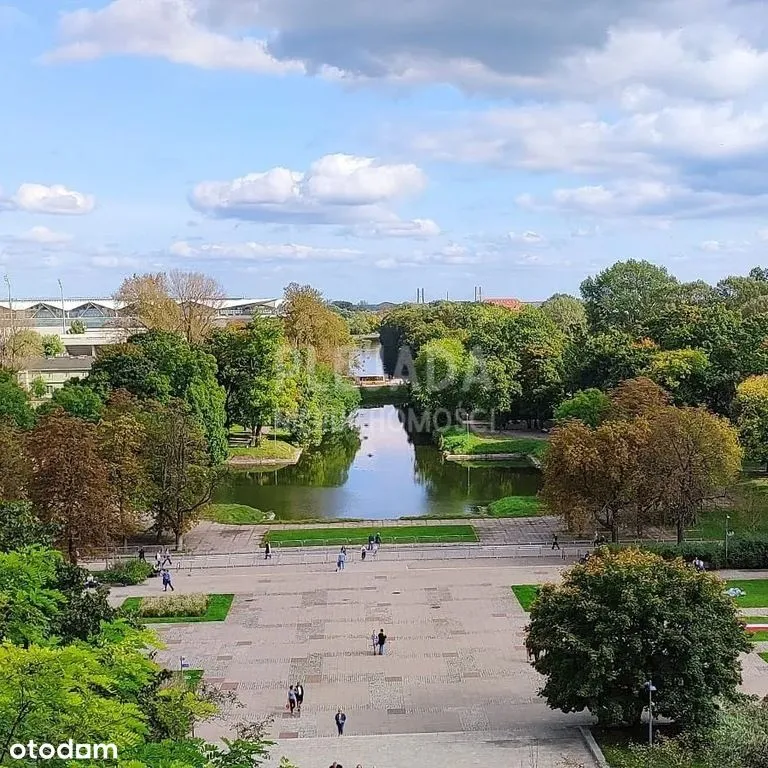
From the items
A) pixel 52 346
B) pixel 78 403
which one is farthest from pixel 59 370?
pixel 78 403

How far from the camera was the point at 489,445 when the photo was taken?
57.7 metres

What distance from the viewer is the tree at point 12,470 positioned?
29516 millimetres

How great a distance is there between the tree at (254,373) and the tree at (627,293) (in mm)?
35663

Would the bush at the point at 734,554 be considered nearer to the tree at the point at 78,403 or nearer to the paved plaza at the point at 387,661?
the paved plaza at the point at 387,661

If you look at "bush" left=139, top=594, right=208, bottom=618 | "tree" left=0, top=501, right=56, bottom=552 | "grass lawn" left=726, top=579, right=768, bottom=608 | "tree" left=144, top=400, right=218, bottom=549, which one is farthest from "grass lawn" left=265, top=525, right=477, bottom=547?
"tree" left=0, top=501, right=56, bottom=552

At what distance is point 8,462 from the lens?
30.3m

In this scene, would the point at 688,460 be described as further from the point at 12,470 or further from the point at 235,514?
the point at 12,470

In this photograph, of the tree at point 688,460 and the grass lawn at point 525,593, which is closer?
the grass lawn at point 525,593

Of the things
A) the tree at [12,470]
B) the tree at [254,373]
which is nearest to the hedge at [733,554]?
the tree at [12,470]

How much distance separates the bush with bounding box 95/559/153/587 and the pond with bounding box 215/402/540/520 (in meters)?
11.5

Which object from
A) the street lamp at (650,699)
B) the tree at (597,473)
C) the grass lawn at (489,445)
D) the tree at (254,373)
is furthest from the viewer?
the grass lawn at (489,445)

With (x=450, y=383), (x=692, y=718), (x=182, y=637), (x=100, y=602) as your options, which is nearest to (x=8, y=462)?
(x=182, y=637)

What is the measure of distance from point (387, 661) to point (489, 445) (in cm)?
3458

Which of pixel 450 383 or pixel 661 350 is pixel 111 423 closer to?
pixel 450 383
